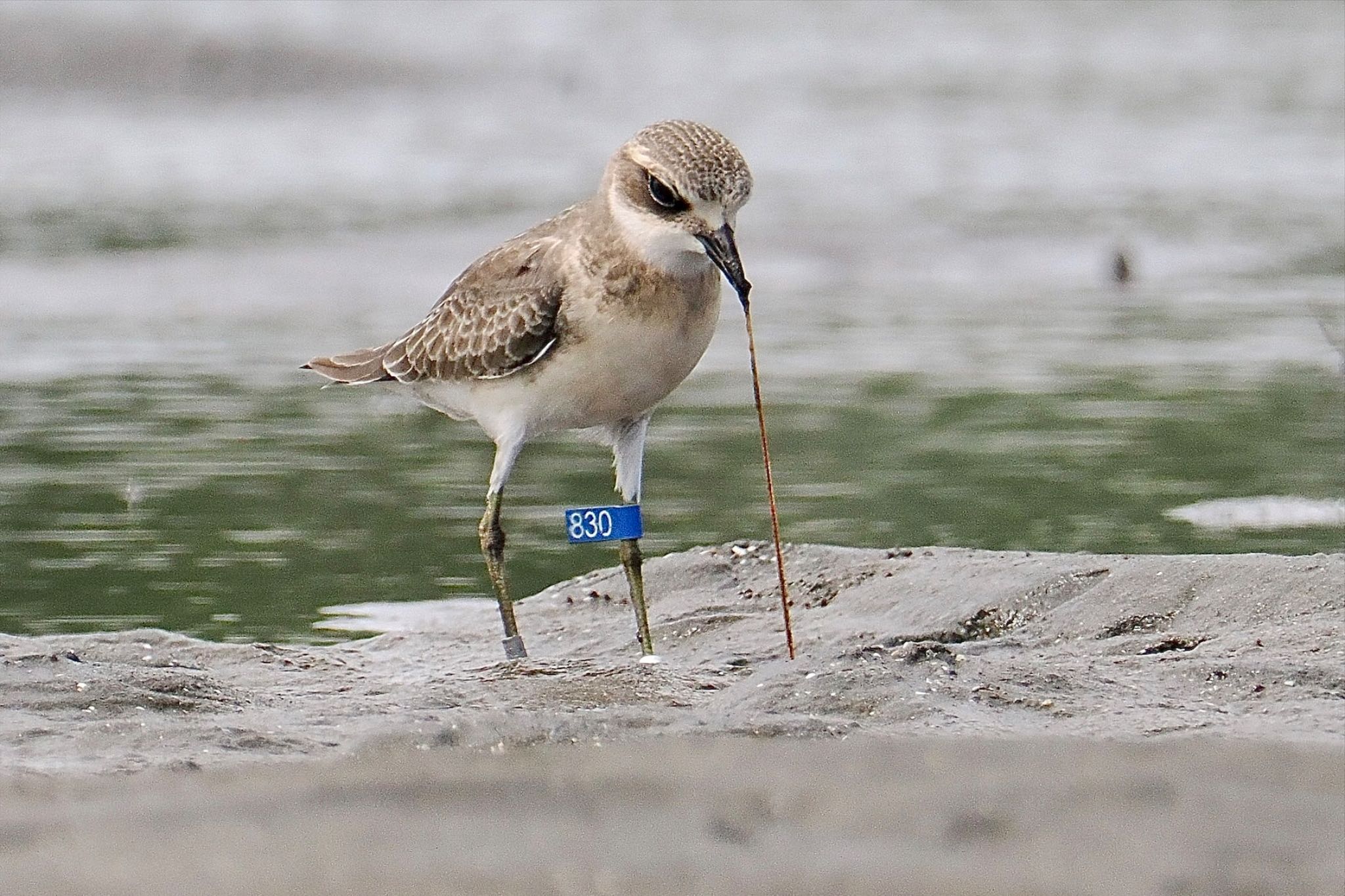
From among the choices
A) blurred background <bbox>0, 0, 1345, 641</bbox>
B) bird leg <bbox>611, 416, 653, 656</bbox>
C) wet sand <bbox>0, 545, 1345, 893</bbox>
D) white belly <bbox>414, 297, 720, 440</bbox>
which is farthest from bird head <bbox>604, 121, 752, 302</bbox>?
blurred background <bbox>0, 0, 1345, 641</bbox>

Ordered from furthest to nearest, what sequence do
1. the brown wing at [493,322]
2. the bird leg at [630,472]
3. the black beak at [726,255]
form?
the bird leg at [630,472]
the brown wing at [493,322]
the black beak at [726,255]

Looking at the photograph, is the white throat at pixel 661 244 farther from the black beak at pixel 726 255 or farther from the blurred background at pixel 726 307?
the blurred background at pixel 726 307

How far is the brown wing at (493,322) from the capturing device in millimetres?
6617

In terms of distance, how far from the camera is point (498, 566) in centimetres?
696

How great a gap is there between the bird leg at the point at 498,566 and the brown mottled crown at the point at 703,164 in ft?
4.84

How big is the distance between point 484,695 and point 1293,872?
2494 mm

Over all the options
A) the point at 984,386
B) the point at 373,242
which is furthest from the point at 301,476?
the point at 373,242

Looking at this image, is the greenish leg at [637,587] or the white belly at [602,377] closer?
the white belly at [602,377]

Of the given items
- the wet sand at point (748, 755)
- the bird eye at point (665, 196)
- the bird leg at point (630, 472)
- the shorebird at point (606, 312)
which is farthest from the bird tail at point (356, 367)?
the bird eye at point (665, 196)

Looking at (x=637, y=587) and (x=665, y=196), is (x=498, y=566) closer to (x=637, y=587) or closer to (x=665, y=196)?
(x=637, y=587)

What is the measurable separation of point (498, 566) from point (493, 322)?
796 millimetres

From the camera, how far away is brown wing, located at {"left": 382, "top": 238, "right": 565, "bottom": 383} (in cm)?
662

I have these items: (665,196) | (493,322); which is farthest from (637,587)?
(665,196)

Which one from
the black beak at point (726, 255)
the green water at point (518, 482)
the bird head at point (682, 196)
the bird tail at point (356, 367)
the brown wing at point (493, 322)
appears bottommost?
the green water at point (518, 482)
